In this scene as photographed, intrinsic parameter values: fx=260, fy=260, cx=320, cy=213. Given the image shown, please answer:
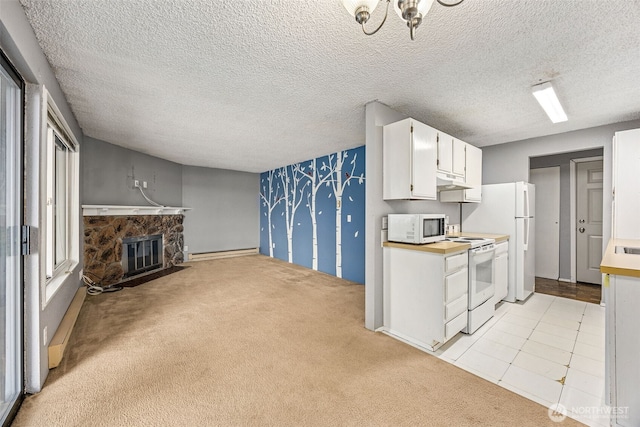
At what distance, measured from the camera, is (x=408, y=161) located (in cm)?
252

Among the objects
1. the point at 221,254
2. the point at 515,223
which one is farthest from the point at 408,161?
the point at 221,254

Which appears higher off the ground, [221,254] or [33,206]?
[33,206]

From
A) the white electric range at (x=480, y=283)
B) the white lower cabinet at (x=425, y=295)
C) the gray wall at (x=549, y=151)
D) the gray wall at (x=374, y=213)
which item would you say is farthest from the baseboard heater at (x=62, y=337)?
the gray wall at (x=549, y=151)

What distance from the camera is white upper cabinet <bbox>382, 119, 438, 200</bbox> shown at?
8.27ft

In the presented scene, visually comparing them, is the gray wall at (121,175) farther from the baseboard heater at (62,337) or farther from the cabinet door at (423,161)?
the cabinet door at (423,161)

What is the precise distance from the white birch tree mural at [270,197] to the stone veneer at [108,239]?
247 cm

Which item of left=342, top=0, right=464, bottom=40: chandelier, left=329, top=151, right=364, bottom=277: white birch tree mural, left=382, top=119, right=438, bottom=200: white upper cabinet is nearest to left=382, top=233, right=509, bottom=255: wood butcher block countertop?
left=382, top=119, right=438, bottom=200: white upper cabinet

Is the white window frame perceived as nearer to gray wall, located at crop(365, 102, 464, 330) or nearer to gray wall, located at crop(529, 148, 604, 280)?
gray wall, located at crop(365, 102, 464, 330)

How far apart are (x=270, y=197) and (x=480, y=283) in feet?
16.9

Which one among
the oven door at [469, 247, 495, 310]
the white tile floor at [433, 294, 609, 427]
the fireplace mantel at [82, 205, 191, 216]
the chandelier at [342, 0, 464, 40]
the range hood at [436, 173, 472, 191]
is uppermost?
the chandelier at [342, 0, 464, 40]

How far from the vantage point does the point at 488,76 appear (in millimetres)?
2193

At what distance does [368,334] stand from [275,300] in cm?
144

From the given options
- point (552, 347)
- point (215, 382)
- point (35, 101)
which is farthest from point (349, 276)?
point (35, 101)

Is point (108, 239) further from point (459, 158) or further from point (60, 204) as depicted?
point (459, 158)
